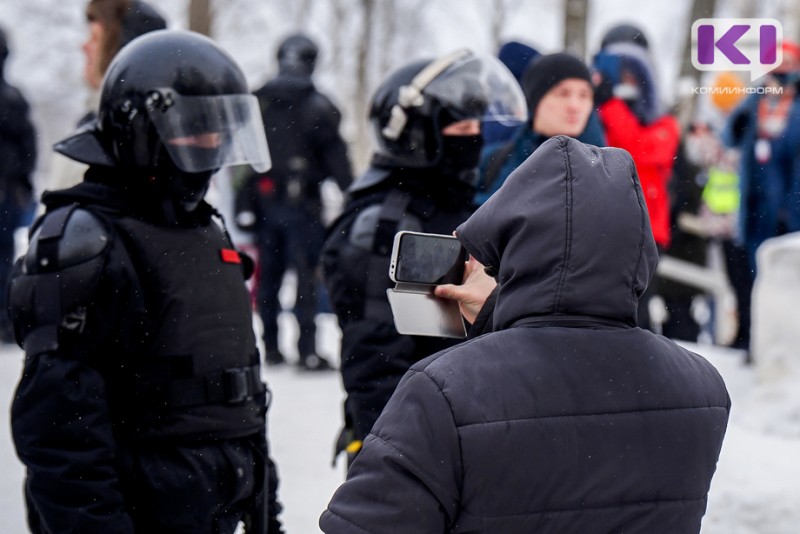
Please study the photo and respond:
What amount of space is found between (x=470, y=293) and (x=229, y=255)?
0.95 metres

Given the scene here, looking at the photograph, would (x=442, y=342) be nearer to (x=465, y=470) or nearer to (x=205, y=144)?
(x=205, y=144)

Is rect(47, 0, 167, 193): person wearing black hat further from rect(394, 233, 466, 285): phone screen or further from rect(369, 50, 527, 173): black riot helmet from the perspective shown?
rect(394, 233, 466, 285): phone screen

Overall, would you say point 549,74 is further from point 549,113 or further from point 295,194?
point 295,194

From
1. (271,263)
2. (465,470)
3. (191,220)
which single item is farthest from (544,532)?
(271,263)

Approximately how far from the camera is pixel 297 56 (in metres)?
7.75

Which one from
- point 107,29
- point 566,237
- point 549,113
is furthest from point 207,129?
point 107,29

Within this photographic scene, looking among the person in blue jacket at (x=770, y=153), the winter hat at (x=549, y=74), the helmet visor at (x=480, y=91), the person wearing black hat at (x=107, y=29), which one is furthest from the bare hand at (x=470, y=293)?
the person in blue jacket at (x=770, y=153)

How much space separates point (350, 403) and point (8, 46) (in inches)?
253

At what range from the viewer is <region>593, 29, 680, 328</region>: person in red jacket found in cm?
558

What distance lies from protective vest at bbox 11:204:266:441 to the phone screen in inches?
27.2

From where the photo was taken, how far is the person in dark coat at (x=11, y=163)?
8.17 metres

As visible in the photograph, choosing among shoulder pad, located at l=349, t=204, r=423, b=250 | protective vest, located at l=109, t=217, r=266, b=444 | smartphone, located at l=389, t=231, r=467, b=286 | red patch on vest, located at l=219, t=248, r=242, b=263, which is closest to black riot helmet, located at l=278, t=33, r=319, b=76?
shoulder pad, located at l=349, t=204, r=423, b=250

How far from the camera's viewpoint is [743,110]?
24.3 feet

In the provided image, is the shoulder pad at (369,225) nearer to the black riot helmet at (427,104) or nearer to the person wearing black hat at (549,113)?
the black riot helmet at (427,104)
